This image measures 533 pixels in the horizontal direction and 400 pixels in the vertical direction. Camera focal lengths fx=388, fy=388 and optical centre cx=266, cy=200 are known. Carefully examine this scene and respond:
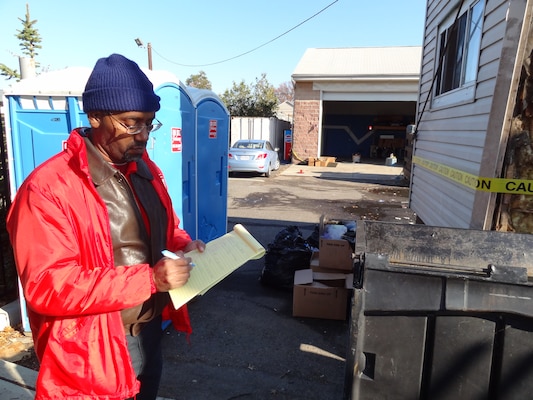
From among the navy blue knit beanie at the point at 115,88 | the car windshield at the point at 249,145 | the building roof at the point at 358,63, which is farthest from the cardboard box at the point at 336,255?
the building roof at the point at 358,63

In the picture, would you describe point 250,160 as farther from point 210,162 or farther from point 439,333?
point 439,333

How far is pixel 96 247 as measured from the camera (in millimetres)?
1463

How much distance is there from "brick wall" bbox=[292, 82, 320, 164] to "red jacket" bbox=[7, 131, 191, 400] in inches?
716

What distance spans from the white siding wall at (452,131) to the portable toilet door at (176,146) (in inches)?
117

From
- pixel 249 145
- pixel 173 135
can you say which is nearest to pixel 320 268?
pixel 173 135

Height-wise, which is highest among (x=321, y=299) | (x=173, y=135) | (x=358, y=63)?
(x=358, y=63)

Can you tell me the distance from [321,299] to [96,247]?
3068mm

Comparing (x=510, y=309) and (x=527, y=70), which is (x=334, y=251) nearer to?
(x=527, y=70)

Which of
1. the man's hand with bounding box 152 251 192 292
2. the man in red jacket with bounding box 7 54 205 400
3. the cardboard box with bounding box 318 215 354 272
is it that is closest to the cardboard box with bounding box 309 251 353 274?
the cardboard box with bounding box 318 215 354 272

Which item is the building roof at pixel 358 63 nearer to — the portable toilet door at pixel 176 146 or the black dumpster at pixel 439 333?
the portable toilet door at pixel 176 146

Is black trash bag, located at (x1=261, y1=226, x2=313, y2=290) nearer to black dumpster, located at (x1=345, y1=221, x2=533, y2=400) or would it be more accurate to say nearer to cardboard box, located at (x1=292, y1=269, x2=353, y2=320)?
cardboard box, located at (x1=292, y1=269, x2=353, y2=320)

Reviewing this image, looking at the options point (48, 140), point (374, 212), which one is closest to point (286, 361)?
point (48, 140)

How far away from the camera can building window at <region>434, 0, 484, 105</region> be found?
443cm

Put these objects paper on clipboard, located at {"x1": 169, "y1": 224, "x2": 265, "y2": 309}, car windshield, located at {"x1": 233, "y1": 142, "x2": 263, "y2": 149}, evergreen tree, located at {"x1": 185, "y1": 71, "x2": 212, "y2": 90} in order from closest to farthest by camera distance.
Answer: paper on clipboard, located at {"x1": 169, "y1": 224, "x2": 265, "y2": 309} < car windshield, located at {"x1": 233, "y1": 142, "x2": 263, "y2": 149} < evergreen tree, located at {"x1": 185, "y1": 71, "x2": 212, "y2": 90}
